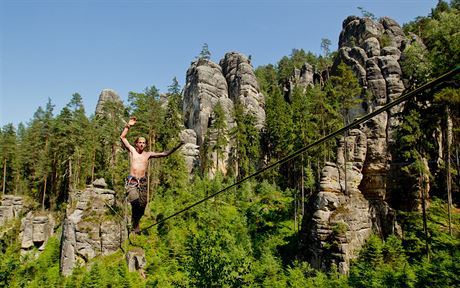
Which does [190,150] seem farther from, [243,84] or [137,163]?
[137,163]

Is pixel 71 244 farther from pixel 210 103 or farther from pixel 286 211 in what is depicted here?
pixel 210 103

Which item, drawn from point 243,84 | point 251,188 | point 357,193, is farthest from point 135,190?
point 243,84

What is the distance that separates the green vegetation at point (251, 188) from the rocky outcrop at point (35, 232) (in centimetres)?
122

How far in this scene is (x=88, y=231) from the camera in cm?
3362

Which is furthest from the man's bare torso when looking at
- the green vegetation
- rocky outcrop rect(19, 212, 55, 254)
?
rocky outcrop rect(19, 212, 55, 254)

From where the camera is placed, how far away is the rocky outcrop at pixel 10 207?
4694cm

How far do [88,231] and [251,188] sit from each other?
2229 centimetres

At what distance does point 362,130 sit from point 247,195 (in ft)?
54.7

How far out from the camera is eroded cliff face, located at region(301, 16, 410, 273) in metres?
27.3

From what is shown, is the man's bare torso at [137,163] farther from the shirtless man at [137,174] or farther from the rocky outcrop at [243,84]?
the rocky outcrop at [243,84]

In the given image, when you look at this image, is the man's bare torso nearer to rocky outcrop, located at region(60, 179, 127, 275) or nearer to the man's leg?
the man's leg

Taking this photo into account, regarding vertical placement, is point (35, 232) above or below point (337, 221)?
below

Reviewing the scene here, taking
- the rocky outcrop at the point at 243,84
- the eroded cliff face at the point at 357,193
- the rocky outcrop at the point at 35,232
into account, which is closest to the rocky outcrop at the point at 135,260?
the eroded cliff face at the point at 357,193

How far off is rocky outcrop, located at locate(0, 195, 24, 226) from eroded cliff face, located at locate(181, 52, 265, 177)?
2507cm
